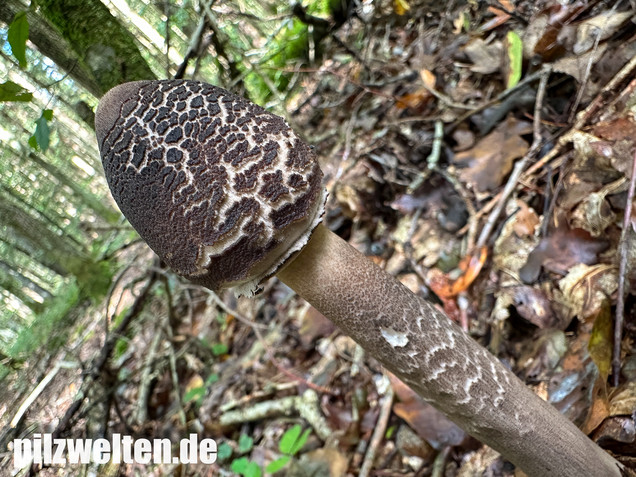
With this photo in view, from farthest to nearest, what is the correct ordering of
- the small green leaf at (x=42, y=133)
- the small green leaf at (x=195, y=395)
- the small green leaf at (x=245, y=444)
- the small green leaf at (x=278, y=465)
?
the small green leaf at (x=195, y=395), the small green leaf at (x=245, y=444), the small green leaf at (x=278, y=465), the small green leaf at (x=42, y=133)

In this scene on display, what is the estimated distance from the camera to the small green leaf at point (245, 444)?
316 cm

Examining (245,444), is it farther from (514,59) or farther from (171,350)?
(514,59)

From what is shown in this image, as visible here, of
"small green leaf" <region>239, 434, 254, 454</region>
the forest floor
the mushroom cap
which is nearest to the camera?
the mushroom cap

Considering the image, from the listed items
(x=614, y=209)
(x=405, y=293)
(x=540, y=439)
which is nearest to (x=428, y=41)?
(x=614, y=209)

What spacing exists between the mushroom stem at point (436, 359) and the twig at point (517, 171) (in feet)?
4.12

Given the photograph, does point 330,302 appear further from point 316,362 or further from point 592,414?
point 316,362

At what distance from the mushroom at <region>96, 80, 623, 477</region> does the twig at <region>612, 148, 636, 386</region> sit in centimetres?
39

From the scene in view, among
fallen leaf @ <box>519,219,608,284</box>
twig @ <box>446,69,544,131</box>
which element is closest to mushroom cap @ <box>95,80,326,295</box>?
fallen leaf @ <box>519,219,608,284</box>

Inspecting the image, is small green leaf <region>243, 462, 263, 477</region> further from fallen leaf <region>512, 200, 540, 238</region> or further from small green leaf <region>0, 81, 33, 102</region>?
small green leaf <region>0, 81, 33, 102</region>

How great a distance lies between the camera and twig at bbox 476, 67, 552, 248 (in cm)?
280

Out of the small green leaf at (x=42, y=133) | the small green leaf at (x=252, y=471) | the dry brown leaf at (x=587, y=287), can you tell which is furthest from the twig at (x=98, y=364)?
the dry brown leaf at (x=587, y=287)

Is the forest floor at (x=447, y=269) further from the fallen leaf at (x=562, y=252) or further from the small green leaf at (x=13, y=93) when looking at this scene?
the small green leaf at (x=13, y=93)

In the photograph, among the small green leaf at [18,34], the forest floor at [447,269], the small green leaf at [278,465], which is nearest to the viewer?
the small green leaf at [18,34]

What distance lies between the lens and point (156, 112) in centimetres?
138
